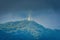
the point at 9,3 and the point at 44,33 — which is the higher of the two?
the point at 9,3

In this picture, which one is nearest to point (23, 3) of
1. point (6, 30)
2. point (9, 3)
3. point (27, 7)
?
point (27, 7)

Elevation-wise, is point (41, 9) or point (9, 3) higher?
point (9, 3)

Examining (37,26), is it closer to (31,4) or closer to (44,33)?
(44,33)

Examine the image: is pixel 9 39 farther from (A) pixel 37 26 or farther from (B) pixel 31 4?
(B) pixel 31 4

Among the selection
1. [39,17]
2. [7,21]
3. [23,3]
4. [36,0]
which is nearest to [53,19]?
[39,17]

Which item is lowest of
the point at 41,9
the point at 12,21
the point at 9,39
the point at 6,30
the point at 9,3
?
the point at 9,39
